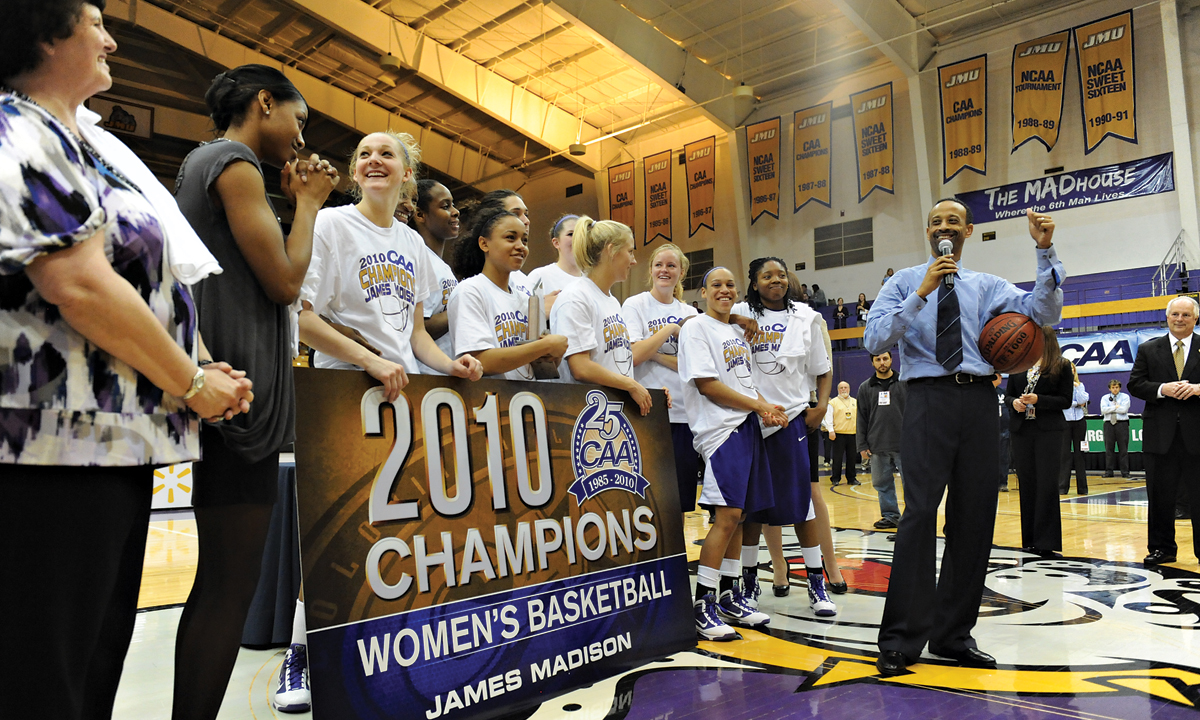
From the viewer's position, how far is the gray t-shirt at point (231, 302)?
159cm

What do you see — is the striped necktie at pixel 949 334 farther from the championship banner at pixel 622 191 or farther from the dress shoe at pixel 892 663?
the championship banner at pixel 622 191

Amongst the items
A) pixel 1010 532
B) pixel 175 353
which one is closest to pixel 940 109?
pixel 1010 532

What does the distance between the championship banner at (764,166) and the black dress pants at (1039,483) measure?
41.8ft

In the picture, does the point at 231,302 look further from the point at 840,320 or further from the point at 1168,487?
→ the point at 840,320

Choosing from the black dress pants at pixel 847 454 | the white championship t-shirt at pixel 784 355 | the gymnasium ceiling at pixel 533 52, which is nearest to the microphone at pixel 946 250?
the white championship t-shirt at pixel 784 355

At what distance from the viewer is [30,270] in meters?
1.06

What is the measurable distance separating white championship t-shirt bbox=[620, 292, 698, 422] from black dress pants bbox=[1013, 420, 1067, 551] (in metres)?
2.93

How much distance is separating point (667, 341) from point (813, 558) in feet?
4.40

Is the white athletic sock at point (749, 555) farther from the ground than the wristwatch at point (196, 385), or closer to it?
closer to it

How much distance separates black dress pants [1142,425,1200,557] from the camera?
4.79 m

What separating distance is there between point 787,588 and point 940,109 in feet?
46.2

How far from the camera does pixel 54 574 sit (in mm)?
1059

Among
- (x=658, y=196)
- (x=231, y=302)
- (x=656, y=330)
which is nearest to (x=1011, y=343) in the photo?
(x=656, y=330)

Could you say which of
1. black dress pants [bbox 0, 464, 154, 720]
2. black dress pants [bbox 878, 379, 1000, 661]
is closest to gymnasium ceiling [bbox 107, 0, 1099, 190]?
black dress pants [bbox 878, 379, 1000, 661]
